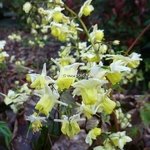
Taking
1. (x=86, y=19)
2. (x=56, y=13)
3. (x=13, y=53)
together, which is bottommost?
(x=13, y=53)

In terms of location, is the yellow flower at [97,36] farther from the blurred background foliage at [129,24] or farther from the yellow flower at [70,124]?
the blurred background foliage at [129,24]

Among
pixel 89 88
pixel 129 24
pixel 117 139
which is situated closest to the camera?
pixel 89 88

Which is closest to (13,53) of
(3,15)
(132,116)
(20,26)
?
(20,26)

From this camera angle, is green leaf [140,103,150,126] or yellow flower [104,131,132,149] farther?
green leaf [140,103,150,126]

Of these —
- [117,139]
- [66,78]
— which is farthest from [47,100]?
[117,139]

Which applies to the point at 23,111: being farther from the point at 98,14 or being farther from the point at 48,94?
the point at 98,14

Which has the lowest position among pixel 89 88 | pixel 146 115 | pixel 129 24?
pixel 129 24

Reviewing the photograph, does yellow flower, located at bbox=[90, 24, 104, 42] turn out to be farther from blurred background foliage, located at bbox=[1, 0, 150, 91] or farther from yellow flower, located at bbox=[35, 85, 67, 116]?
blurred background foliage, located at bbox=[1, 0, 150, 91]

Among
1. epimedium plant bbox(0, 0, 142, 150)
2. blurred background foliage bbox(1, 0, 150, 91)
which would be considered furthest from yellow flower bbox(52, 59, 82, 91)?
blurred background foliage bbox(1, 0, 150, 91)

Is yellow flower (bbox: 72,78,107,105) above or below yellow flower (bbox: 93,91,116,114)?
above

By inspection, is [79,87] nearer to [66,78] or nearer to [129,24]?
[66,78]

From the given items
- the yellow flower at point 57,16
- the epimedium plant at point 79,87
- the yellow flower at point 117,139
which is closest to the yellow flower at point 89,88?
the epimedium plant at point 79,87
